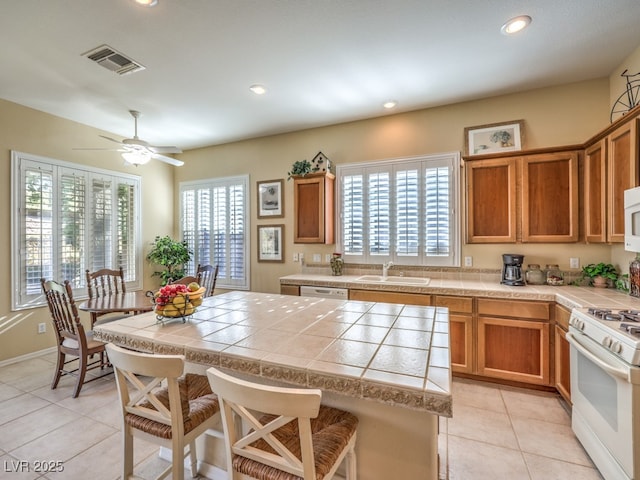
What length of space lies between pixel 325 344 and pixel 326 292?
2.16 metres

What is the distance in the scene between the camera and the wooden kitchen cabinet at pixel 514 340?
2.69 meters

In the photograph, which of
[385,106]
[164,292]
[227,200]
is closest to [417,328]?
[164,292]

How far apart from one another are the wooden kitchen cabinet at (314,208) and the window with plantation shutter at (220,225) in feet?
3.63

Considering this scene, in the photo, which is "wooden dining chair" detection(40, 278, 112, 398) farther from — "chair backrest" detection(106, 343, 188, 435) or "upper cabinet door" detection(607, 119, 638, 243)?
"upper cabinet door" detection(607, 119, 638, 243)

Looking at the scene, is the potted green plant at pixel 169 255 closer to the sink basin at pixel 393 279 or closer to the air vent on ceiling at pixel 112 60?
the air vent on ceiling at pixel 112 60

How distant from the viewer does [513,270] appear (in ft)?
10.3

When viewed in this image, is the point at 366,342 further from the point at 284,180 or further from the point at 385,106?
the point at 284,180

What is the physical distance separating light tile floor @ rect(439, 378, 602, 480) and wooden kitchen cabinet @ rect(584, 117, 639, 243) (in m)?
1.53

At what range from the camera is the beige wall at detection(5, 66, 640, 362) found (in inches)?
123

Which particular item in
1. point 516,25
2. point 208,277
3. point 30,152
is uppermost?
point 516,25

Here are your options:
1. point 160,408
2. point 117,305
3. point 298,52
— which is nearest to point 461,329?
point 160,408

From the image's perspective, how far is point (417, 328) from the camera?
1630 millimetres

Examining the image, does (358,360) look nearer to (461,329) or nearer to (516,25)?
(461,329)

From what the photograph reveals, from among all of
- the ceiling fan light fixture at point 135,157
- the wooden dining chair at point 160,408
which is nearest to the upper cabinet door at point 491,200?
the wooden dining chair at point 160,408
